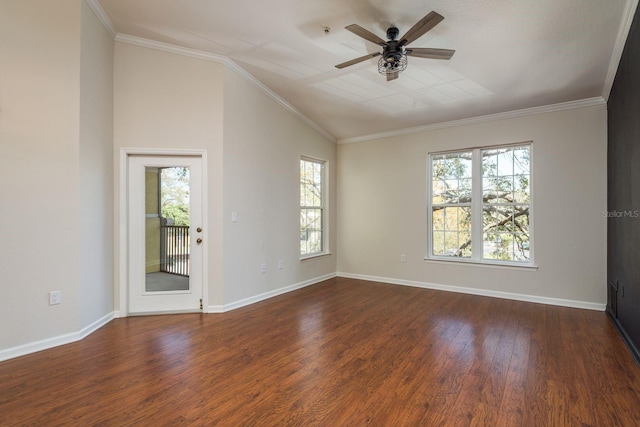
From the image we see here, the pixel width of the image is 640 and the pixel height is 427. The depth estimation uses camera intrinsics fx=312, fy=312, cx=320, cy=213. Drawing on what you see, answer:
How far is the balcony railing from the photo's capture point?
12.4 ft

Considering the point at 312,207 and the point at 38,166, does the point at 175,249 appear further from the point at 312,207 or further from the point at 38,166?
the point at 312,207

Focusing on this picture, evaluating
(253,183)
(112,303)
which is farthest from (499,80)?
(112,303)

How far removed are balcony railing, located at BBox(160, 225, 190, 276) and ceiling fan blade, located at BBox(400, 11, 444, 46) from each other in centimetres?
312

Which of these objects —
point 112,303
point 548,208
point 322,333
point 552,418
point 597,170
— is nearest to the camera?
point 552,418

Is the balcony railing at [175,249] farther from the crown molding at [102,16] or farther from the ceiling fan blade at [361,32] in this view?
the ceiling fan blade at [361,32]

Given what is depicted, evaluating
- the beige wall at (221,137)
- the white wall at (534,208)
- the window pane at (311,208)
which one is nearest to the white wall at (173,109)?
the beige wall at (221,137)

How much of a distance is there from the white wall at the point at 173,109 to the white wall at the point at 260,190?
12cm

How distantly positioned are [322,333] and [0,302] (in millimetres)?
2771

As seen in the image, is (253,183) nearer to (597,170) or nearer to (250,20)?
(250,20)

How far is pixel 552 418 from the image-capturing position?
1.85 m

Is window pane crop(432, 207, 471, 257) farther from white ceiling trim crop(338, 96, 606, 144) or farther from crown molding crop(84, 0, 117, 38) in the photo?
crown molding crop(84, 0, 117, 38)

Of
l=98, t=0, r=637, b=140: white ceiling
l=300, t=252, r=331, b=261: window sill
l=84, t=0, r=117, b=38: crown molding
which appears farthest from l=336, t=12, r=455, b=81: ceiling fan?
l=300, t=252, r=331, b=261: window sill

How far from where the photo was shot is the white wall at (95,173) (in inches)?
119

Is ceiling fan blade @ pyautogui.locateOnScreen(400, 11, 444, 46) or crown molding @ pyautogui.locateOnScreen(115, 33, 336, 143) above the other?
crown molding @ pyautogui.locateOnScreen(115, 33, 336, 143)
